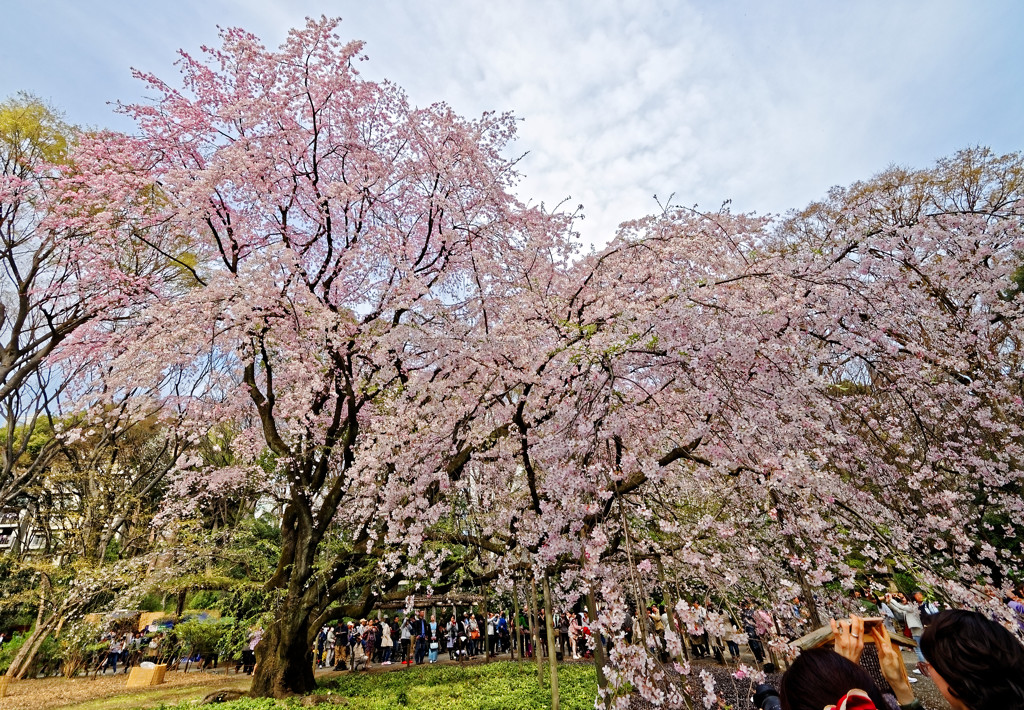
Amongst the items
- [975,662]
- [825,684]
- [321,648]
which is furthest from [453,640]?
[975,662]

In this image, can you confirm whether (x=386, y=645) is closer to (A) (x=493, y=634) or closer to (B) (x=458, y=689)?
(A) (x=493, y=634)

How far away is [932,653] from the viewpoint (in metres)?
1.58

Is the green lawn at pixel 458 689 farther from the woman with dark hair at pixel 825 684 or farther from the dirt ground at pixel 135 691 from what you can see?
the woman with dark hair at pixel 825 684

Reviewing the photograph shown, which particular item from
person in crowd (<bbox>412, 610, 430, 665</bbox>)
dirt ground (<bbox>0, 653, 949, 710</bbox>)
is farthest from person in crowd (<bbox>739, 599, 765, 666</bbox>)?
person in crowd (<bbox>412, 610, 430, 665</bbox>)

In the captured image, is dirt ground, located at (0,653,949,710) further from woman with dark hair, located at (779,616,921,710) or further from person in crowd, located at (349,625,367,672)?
woman with dark hair, located at (779,616,921,710)

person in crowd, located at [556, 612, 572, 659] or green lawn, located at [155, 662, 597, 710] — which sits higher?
person in crowd, located at [556, 612, 572, 659]

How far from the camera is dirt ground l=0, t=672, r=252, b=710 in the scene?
899 centimetres

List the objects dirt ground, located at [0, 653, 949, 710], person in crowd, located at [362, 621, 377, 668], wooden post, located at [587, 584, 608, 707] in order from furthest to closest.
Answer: person in crowd, located at [362, 621, 377, 668], dirt ground, located at [0, 653, 949, 710], wooden post, located at [587, 584, 608, 707]

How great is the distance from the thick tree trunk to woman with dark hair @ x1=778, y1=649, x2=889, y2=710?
24.9 ft

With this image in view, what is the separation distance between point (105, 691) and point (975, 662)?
16433mm

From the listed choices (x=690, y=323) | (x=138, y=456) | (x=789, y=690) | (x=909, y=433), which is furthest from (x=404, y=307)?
(x=138, y=456)

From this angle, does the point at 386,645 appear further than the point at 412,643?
No

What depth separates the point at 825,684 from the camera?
4.98 feet

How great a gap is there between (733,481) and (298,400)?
6998 millimetres
